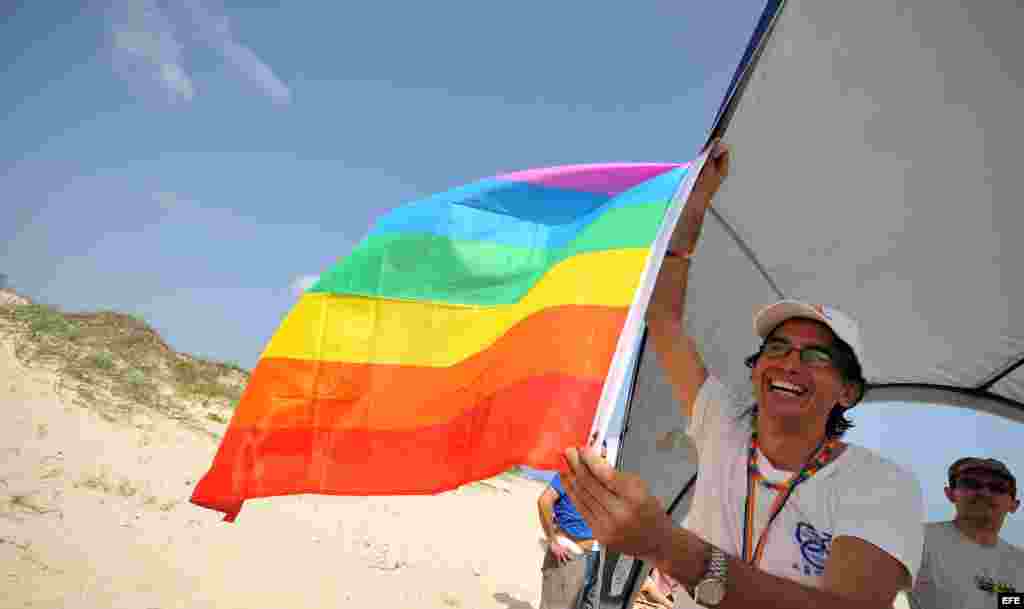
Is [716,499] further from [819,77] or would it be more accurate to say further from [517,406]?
[819,77]

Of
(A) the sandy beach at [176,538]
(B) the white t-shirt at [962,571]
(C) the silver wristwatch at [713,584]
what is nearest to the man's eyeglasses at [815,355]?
(C) the silver wristwatch at [713,584]

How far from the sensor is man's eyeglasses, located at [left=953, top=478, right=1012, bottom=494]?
320 centimetres

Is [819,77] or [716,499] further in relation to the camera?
[819,77]

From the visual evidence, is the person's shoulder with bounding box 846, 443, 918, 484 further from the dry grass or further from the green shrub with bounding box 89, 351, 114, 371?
the green shrub with bounding box 89, 351, 114, 371

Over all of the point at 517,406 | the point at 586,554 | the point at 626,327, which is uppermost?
the point at 626,327

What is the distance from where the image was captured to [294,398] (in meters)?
1.91

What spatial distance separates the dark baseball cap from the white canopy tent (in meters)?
0.80

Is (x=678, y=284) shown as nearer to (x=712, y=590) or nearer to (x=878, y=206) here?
(x=712, y=590)

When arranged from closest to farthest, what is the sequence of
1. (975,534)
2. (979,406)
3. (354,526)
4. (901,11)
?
(901,11) → (975,534) → (979,406) → (354,526)

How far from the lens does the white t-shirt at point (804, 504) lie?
1.32 meters

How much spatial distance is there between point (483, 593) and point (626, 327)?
6172mm

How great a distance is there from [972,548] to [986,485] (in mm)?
383

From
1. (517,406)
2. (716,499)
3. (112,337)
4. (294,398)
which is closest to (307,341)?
(294,398)

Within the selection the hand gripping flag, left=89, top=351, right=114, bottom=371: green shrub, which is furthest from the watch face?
left=89, top=351, right=114, bottom=371: green shrub
